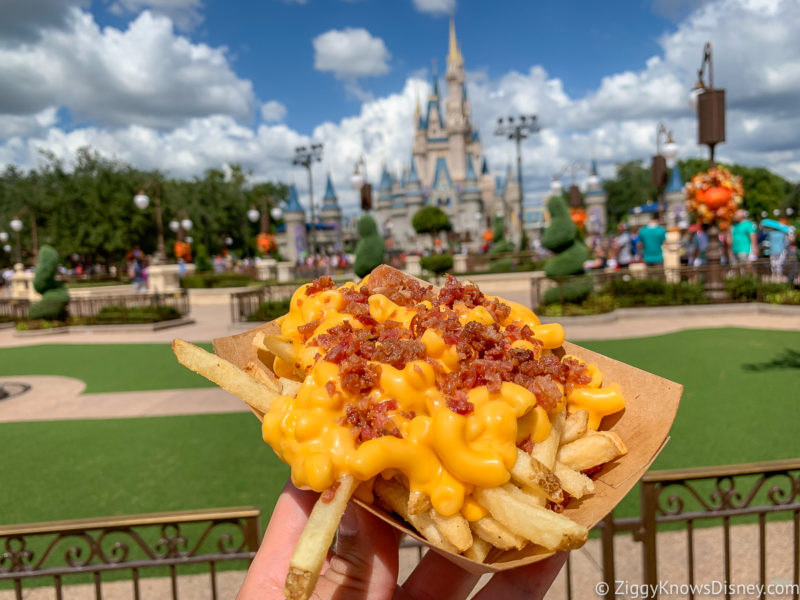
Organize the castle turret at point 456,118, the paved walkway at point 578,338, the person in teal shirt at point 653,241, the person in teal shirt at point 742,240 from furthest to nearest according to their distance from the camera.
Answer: the castle turret at point 456,118 < the person in teal shirt at point 742,240 < the person in teal shirt at point 653,241 < the paved walkway at point 578,338

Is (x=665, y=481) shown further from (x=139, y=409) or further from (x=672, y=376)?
(x=139, y=409)

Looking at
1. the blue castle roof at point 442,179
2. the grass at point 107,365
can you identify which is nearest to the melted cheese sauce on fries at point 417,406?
the grass at point 107,365

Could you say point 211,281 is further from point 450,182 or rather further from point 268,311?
point 450,182

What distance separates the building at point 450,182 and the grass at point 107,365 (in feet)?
210

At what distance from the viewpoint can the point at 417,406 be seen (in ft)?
5.46

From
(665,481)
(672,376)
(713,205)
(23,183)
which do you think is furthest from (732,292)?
(23,183)

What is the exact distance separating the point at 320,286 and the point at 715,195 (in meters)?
18.2

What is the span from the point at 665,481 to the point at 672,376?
6.67m

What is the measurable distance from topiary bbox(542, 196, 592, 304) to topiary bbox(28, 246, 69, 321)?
17.5m

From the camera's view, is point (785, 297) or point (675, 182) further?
point (675, 182)

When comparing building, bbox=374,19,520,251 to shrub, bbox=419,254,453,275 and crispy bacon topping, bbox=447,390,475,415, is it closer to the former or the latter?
shrub, bbox=419,254,453,275

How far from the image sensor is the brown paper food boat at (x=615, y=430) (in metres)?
1.61

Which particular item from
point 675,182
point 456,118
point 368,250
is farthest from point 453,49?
point 368,250

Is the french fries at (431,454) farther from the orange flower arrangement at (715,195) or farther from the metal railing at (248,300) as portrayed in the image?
the orange flower arrangement at (715,195)
